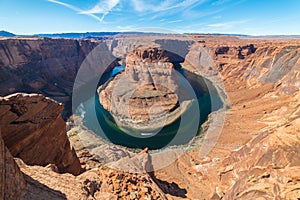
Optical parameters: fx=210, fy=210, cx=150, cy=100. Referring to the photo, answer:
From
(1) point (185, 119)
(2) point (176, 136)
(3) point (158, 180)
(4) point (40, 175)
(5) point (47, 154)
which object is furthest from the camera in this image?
(1) point (185, 119)

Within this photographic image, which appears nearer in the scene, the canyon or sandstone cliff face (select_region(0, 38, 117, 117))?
the canyon

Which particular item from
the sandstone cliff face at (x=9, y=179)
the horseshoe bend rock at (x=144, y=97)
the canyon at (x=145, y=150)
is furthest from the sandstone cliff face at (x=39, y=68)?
the sandstone cliff face at (x=9, y=179)

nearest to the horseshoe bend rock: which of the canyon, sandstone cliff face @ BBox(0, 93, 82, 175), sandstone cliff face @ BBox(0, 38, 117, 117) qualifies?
the canyon

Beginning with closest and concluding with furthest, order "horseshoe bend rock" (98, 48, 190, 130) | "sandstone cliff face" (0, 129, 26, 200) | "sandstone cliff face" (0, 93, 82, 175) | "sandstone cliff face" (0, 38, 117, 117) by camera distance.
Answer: "sandstone cliff face" (0, 129, 26, 200) → "sandstone cliff face" (0, 93, 82, 175) → "horseshoe bend rock" (98, 48, 190, 130) → "sandstone cliff face" (0, 38, 117, 117)

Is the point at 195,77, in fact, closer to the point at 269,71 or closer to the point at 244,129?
the point at 269,71

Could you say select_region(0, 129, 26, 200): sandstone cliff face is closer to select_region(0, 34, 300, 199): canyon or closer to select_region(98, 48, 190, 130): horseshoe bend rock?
select_region(0, 34, 300, 199): canyon

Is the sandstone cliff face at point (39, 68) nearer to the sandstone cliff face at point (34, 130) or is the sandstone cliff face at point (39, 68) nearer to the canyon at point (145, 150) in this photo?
the canyon at point (145, 150)

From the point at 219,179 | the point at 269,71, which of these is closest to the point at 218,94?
the point at 269,71
